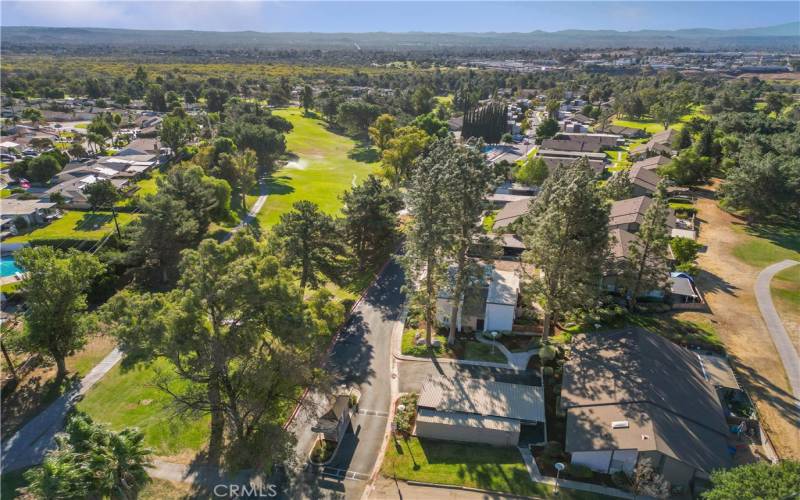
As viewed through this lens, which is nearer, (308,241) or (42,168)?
(308,241)

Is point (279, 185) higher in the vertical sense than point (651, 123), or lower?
lower

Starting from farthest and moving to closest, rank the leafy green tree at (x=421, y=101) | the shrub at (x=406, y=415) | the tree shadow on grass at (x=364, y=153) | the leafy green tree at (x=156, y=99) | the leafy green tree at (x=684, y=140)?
1. the leafy green tree at (x=156, y=99)
2. the leafy green tree at (x=421, y=101)
3. the tree shadow on grass at (x=364, y=153)
4. the leafy green tree at (x=684, y=140)
5. the shrub at (x=406, y=415)

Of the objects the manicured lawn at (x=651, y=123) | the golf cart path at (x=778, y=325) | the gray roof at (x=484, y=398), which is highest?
the manicured lawn at (x=651, y=123)

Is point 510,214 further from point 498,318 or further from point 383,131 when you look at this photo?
point 383,131

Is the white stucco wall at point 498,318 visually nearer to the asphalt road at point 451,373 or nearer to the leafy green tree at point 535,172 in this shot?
the asphalt road at point 451,373

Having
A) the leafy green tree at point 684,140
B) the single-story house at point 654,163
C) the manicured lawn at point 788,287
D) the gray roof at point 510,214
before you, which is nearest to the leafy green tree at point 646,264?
the manicured lawn at point 788,287

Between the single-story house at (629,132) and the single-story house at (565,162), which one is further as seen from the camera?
the single-story house at (629,132)

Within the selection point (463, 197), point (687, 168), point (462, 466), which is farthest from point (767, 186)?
point (462, 466)

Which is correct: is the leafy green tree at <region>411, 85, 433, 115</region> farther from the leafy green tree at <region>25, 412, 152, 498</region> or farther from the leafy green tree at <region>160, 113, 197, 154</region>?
the leafy green tree at <region>25, 412, 152, 498</region>
